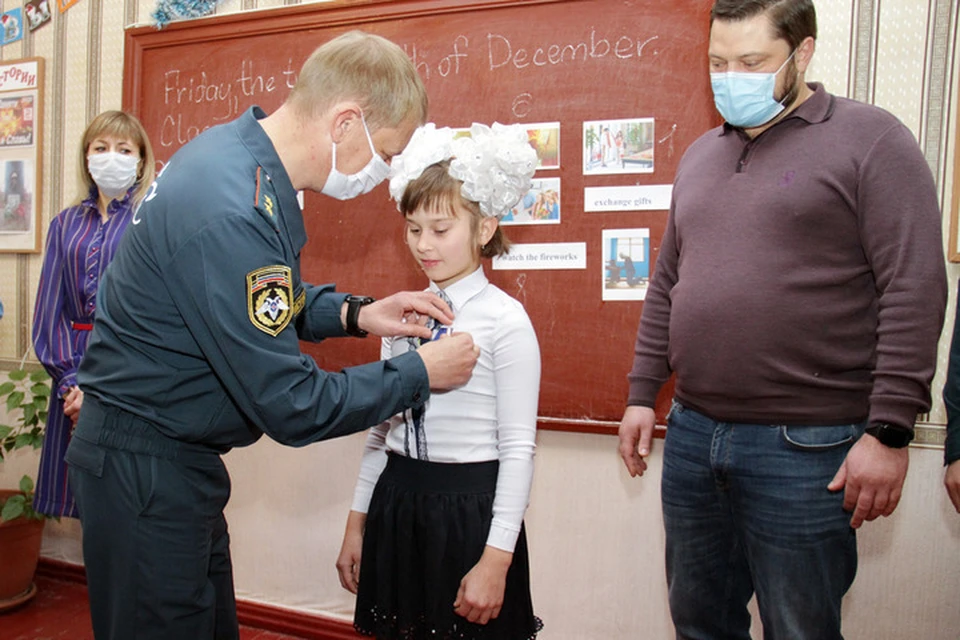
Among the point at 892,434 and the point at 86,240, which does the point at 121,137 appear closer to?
→ the point at 86,240

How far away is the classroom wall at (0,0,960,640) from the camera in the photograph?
1782mm

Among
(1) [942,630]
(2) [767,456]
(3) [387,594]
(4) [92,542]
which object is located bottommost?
(1) [942,630]

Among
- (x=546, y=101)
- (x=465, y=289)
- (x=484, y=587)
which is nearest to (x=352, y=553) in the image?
(x=484, y=587)

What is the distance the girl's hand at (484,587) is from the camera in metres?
1.30

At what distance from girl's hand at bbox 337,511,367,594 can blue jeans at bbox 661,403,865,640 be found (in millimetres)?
635

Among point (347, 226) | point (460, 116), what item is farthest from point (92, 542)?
point (460, 116)

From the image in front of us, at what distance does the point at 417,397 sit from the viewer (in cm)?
123

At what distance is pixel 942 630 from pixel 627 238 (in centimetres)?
127

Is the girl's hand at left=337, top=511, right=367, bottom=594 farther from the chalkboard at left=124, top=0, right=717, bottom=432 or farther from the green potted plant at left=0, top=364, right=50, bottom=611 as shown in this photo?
the green potted plant at left=0, top=364, right=50, bottom=611

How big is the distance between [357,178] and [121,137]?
4.36ft

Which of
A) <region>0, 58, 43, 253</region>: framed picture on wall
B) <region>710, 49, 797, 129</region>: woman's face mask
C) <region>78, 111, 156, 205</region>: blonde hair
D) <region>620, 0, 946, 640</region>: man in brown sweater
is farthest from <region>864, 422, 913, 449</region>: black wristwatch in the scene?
<region>0, 58, 43, 253</region>: framed picture on wall

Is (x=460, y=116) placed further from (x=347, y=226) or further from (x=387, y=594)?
(x=387, y=594)

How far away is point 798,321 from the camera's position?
1.29 m

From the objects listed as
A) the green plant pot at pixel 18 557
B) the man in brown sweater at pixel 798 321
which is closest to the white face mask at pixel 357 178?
the man in brown sweater at pixel 798 321
